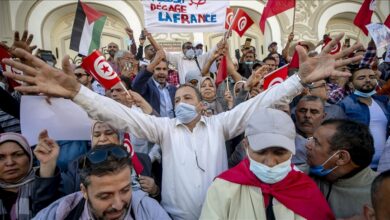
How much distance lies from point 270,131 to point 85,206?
1076 millimetres

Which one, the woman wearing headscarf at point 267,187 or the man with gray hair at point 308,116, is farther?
the man with gray hair at point 308,116

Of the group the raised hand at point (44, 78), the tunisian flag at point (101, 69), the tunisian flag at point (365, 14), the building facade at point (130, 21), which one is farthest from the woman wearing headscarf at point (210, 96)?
the building facade at point (130, 21)

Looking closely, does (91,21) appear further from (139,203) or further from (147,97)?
(139,203)

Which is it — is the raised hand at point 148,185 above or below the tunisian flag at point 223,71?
below

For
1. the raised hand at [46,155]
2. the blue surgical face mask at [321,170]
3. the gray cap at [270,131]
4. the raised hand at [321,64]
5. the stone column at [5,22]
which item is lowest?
the blue surgical face mask at [321,170]

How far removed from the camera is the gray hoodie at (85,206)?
65.4 inches

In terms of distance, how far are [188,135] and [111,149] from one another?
65 centimetres

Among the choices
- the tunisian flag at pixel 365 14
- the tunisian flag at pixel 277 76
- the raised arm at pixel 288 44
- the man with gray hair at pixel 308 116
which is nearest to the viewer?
the man with gray hair at pixel 308 116

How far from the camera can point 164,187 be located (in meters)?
2.16

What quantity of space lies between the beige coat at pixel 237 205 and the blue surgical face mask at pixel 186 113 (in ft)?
2.10

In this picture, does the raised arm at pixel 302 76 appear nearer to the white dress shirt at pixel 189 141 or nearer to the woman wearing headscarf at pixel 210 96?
the white dress shirt at pixel 189 141

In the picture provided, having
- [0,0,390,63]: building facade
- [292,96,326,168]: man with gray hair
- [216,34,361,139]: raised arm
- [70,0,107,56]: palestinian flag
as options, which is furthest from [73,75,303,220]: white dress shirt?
[0,0,390,63]: building facade

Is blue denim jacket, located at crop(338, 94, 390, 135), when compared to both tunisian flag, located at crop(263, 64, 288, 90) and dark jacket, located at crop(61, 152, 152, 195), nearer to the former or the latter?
tunisian flag, located at crop(263, 64, 288, 90)

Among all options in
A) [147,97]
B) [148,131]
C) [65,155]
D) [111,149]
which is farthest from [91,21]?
[111,149]
